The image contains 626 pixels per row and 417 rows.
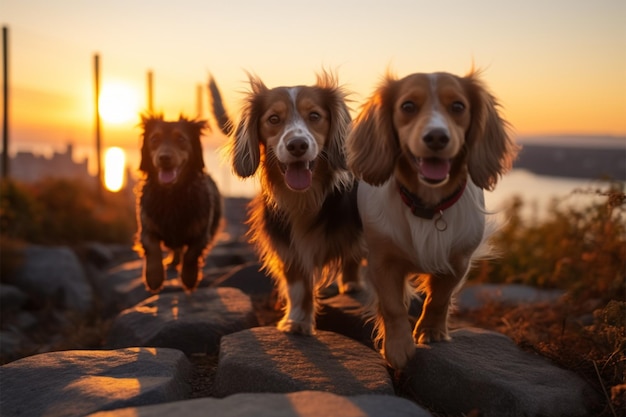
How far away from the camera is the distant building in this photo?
11398 millimetres

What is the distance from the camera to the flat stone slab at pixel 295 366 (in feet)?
10.4

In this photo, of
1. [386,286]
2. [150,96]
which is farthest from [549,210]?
[150,96]

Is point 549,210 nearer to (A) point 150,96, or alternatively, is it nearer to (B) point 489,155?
(B) point 489,155

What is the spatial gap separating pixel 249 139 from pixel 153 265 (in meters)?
1.59

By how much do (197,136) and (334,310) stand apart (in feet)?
6.17

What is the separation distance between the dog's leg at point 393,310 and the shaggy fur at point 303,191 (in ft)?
2.10

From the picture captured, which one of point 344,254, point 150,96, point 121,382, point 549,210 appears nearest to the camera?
point 121,382

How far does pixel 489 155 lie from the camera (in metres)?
3.28

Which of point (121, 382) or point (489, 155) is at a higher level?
point (489, 155)

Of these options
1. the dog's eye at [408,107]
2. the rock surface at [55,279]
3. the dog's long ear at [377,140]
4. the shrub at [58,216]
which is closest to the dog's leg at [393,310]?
the dog's long ear at [377,140]

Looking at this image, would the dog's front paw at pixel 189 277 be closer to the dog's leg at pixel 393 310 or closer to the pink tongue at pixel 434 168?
the dog's leg at pixel 393 310

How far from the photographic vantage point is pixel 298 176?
12.7ft

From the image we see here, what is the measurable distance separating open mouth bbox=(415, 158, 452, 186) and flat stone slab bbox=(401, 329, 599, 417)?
38.2 inches

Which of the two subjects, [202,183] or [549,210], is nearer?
[202,183]
